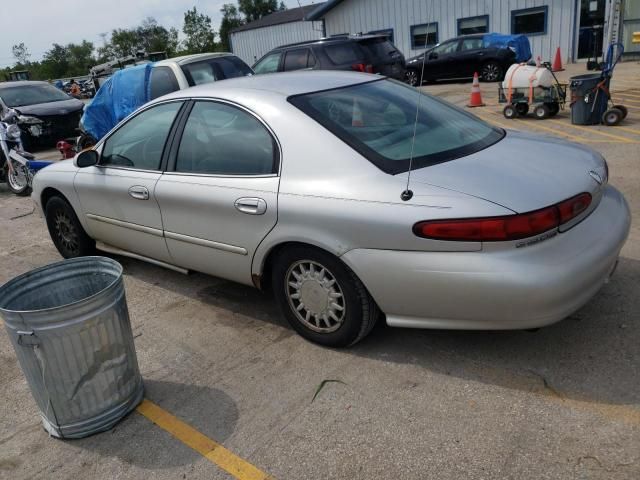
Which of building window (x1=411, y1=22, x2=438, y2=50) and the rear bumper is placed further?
building window (x1=411, y1=22, x2=438, y2=50)

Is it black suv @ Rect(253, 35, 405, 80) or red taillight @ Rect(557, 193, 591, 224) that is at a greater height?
black suv @ Rect(253, 35, 405, 80)

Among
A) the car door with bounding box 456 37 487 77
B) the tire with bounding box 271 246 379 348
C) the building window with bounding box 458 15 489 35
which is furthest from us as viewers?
the building window with bounding box 458 15 489 35

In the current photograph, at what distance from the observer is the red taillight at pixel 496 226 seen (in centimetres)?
267

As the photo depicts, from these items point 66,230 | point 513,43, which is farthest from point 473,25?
point 66,230

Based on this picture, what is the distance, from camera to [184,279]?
4.85 meters

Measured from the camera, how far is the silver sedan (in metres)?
Answer: 2.75

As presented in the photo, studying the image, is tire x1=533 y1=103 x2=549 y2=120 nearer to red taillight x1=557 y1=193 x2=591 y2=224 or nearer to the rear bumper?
the rear bumper

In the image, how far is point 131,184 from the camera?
4.25m

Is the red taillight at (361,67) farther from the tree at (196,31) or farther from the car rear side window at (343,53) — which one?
the tree at (196,31)

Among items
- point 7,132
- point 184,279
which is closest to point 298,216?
point 184,279

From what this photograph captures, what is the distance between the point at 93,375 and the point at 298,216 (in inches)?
51.9

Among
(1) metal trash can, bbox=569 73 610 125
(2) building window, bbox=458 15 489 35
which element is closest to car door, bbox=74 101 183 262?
(1) metal trash can, bbox=569 73 610 125

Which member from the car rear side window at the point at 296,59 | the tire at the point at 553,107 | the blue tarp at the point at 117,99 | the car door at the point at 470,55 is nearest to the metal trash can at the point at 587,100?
the tire at the point at 553,107

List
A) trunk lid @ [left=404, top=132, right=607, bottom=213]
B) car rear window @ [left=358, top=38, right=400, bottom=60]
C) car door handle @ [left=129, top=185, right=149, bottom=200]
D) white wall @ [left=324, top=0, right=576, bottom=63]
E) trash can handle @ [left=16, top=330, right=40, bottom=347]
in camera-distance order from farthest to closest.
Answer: white wall @ [left=324, top=0, right=576, bottom=63], car rear window @ [left=358, top=38, right=400, bottom=60], car door handle @ [left=129, top=185, right=149, bottom=200], trunk lid @ [left=404, top=132, right=607, bottom=213], trash can handle @ [left=16, top=330, right=40, bottom=347]
